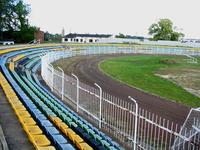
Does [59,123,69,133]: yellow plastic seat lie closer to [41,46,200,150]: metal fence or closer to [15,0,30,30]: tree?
[41,46,200,150]: metal fence

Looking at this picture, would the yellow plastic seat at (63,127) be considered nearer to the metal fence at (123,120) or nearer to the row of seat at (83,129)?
the row of seat at (83,129)

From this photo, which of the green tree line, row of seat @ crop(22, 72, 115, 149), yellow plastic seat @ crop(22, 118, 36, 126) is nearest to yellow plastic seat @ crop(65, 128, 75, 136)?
row of seat @ crop(22, 72, 115, 149)

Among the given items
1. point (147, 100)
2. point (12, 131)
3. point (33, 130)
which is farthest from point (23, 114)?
point (147, 100)

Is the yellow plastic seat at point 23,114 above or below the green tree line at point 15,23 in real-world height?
below

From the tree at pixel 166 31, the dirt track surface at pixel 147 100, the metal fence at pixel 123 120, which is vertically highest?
the tree at pixel 166 31

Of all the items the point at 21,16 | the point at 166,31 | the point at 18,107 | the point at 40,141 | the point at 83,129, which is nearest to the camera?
the point at 40,141

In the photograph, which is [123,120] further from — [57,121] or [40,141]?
[40,141]

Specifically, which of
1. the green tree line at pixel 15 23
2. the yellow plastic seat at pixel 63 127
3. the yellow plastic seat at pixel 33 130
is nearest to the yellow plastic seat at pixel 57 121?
the yellow plastic seat at pixel 63 127

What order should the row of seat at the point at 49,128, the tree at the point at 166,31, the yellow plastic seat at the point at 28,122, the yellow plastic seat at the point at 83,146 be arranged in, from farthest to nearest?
the tree at the point at 166,31 < the yellow plastic seat at the point at 28,122 < the row of seat at the point at 49,128 < the yellow plastic seat at the point at 83,146

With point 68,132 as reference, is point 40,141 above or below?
above

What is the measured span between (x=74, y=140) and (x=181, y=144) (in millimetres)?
3201

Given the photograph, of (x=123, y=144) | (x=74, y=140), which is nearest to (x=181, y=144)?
(x=123, y=144)

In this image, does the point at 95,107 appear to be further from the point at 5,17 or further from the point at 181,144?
the point at 5,17

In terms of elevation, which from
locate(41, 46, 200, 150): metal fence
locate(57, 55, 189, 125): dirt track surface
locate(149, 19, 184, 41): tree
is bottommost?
locate(57, 55, 189, 125): dirt track surface
